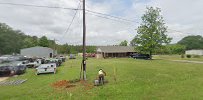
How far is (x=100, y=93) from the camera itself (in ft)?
43.8

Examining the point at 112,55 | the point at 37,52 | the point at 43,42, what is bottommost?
the point at 112,55

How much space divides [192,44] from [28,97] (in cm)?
14166

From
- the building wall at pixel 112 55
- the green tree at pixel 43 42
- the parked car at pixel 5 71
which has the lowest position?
the parked car at pixel 5 71

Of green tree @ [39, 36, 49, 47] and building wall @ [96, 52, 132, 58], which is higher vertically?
green tree @ [39, 36, 49, 47]

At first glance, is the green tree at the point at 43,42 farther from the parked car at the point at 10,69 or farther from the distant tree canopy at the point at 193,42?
→ the distant tree canopy at the point at 193,42

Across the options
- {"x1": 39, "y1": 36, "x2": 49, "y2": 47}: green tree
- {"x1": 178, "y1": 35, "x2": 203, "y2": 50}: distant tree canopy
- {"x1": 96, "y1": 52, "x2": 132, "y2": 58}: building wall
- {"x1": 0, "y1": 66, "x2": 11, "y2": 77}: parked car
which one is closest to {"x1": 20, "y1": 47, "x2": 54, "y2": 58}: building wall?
{"x1": 96, "y1": 52, "x2": 132, "y2": 58}: building wall

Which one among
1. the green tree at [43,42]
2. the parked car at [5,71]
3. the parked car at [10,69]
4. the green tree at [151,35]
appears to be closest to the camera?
the parked car at [5,71]

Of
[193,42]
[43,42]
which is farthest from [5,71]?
[193,42]

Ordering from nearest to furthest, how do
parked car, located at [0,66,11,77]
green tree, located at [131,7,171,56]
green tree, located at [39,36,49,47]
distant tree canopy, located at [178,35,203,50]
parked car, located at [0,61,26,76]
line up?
parked car, located at [0,66,11,77]
parked car, located at [0,61,26,76]
green tree, located at [131,7,171,56]
green tree, located at [39,36,49,47]
distant tree canopy, located at [178,35,203,50]

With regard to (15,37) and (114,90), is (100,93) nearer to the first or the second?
(114,90)

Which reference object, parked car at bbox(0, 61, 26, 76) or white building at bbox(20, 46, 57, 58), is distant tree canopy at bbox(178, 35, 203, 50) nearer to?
white building at bbox(20, 46, 57, 58)

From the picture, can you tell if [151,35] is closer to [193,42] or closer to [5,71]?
[5,71]

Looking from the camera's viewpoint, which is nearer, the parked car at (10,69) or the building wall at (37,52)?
the parked car at (10,69)

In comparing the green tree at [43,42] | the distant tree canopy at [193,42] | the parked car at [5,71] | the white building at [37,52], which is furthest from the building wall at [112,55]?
the distant tree canopy at [193,42]
